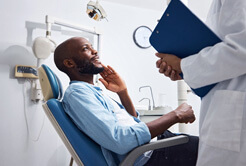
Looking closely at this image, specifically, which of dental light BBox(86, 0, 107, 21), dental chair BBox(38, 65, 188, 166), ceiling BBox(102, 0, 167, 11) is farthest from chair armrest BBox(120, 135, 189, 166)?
ceiling BBox(102, 0, 167, 11)

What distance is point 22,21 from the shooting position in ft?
8.00

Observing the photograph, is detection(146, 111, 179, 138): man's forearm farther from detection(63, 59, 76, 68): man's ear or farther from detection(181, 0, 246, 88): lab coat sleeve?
detection(63, 59, 76, 68): man's ear

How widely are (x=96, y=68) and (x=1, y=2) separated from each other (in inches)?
62.6

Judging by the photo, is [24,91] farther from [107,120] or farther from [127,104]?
[107,120]

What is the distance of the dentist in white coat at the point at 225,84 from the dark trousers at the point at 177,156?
1.09ft

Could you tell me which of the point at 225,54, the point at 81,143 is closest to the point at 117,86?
the point at 81,143

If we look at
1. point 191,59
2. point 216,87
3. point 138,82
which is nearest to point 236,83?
point 216,87

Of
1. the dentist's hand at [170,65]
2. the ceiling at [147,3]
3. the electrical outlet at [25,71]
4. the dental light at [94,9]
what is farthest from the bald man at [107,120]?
the ceiling at [147,3]

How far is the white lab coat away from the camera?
29.9 inches

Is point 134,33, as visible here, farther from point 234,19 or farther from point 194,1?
point 234,19

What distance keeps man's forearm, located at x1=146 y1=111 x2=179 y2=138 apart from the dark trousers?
16cm

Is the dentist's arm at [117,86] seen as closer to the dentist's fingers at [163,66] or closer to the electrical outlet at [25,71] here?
the dentist's fingers at [163,66]

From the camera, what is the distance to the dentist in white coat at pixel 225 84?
2.50ft

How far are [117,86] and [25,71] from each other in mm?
1217
